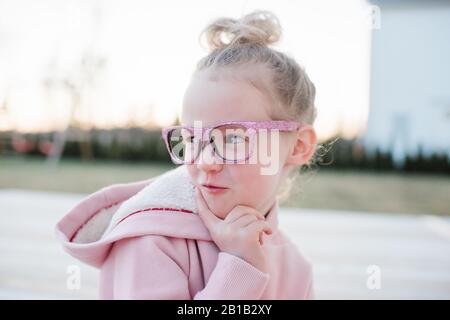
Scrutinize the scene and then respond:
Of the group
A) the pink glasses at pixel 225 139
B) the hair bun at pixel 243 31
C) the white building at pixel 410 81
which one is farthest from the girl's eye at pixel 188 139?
the white building at pixel 410 81

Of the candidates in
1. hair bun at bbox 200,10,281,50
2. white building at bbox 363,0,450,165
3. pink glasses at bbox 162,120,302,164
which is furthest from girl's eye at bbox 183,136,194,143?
white building at bbox 363,0,450,165

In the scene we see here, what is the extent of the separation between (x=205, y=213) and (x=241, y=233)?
0.09 m

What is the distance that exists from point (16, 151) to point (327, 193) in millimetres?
6540

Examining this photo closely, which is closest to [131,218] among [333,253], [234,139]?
[234,139]

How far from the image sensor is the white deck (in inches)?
92.2

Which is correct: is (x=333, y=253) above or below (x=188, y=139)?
below

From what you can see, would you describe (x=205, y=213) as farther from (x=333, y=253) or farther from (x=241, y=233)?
(x=333, y=253)

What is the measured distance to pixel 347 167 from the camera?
32.3ft

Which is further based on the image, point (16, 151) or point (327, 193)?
point (16, 151)

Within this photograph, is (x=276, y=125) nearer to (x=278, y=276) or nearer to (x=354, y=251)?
(x=278, y=276)

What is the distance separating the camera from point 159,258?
929 mm

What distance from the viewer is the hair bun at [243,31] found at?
1076mm
